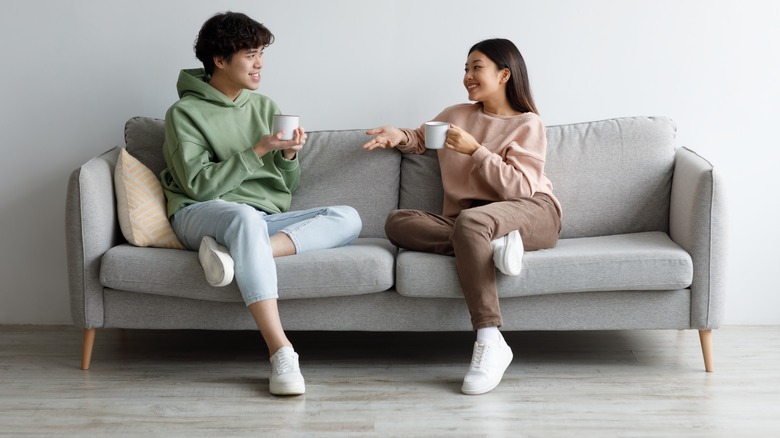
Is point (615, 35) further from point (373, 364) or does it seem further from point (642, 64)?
point (373, 364)

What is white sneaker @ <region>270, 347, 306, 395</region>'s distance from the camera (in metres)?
2.55

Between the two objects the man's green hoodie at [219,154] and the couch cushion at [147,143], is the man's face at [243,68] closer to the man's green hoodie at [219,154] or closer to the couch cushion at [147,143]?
the man's green hoodie at [219,154]

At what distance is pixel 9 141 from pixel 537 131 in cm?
197

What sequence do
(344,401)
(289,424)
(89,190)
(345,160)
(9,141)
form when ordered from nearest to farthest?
(289,424) → (344,401) → (89,190) → (345,160) → (9,141)

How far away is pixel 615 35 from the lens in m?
3.34

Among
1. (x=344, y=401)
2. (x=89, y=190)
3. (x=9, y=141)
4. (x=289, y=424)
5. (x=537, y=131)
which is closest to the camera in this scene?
(x=289, y=424)

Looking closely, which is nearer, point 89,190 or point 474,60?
point 89,190

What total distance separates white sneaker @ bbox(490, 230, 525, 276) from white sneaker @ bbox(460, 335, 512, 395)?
21 cm

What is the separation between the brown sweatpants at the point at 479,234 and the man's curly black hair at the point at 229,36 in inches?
28.4

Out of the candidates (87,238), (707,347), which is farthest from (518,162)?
(87,238)

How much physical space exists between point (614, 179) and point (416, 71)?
83 cm

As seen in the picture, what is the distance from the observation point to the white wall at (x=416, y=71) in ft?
10.9

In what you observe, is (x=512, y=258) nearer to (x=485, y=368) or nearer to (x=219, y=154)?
(x=485, y=368)

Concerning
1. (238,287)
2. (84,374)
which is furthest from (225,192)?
(84,374)
